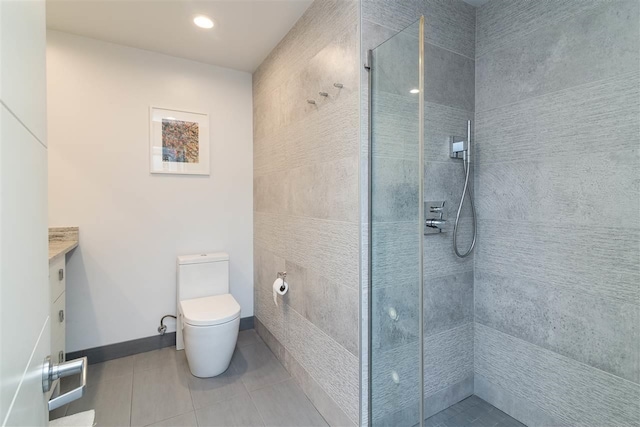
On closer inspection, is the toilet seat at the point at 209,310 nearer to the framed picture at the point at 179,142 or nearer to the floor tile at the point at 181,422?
the floor tile at the point at 181,422

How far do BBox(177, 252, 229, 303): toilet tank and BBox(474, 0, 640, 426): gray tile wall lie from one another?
2009 millimetres

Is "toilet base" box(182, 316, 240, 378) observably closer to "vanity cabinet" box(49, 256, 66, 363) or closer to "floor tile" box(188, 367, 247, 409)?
"floor tile" box(188, 367, 247, 409)

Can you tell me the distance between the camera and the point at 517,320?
1784 mm

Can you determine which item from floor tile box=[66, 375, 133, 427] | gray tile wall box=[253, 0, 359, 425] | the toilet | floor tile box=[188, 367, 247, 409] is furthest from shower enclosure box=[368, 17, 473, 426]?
floor tile box=[66, 375, 133, 427]

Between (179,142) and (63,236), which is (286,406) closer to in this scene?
(63,236)

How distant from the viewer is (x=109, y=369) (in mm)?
2270

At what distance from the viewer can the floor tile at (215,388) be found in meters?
1.93

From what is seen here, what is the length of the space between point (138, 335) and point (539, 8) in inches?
141

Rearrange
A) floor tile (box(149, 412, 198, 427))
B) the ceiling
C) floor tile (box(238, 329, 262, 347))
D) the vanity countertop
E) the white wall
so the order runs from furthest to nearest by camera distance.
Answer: floor tile (box(238, 329, 262, 347)) < the white wall < the vanity countertop < the ceiling < floor tile (box(149, 412, 198, 427))

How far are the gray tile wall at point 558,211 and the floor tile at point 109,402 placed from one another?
2.24m

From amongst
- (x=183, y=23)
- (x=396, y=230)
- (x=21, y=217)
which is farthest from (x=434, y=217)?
(x=183, y=23)

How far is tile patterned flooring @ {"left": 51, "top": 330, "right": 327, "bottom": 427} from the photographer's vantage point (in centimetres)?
176

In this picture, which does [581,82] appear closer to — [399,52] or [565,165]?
[565,165]

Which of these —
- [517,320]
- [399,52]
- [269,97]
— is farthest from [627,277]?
[269,97]
